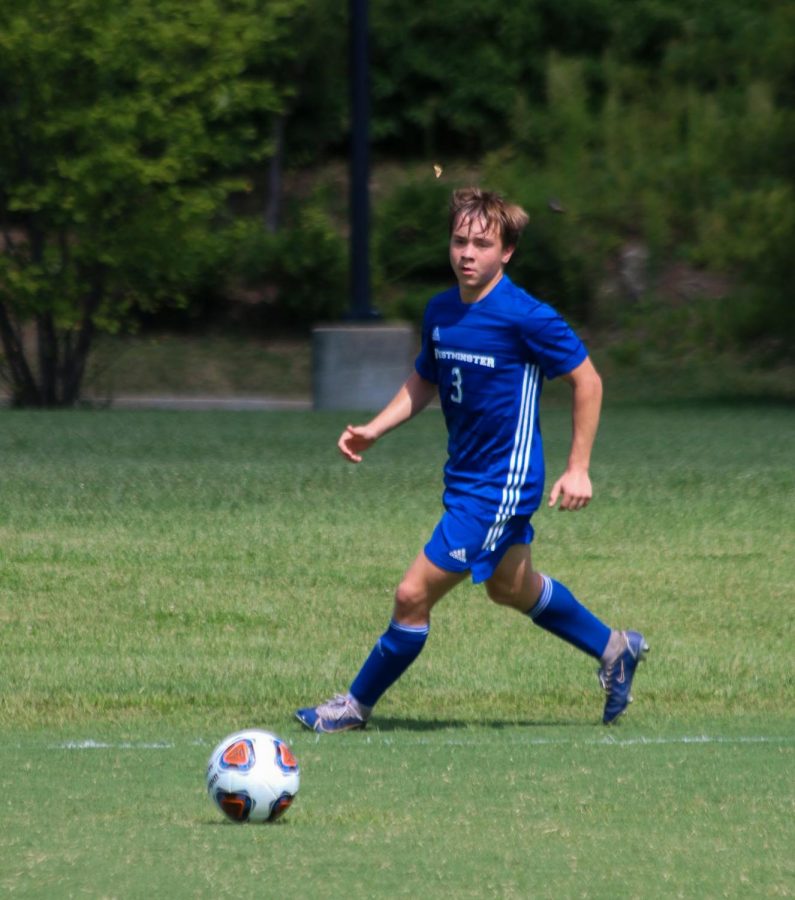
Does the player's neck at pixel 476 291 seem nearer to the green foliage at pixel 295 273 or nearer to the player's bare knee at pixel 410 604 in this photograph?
the player's bare knee at pixel 410 604

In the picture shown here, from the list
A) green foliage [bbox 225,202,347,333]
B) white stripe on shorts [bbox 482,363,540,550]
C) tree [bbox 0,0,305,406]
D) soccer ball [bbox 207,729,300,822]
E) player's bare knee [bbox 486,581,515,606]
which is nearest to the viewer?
soccer ball [bbox 207,729,300,822]

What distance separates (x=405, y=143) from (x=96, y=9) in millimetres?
21119

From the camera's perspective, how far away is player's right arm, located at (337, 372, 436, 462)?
6.86 m

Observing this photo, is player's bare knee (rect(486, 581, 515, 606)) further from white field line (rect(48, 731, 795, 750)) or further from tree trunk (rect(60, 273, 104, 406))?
tree trunk (rect(60, 273, 104, 406))

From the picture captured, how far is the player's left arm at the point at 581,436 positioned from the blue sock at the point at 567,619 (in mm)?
463

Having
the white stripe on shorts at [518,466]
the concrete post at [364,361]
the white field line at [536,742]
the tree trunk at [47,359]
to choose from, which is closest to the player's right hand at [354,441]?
the white stripe on shorts at [518,466]

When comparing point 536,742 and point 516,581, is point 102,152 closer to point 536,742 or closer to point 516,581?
point 516,581

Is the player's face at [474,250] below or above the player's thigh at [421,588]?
above

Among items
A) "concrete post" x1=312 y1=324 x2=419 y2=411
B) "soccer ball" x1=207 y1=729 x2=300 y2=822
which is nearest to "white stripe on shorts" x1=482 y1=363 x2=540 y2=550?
"soccer ball" x1=207 y1=729 x2=300 y2=822

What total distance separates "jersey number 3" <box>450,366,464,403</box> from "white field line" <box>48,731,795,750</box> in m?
1.18

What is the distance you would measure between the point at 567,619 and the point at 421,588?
639 millimetres

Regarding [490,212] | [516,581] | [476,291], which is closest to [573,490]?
[516,581]

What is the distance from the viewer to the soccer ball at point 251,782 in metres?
5.30

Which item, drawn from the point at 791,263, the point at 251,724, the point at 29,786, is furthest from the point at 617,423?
the point at 29,786
